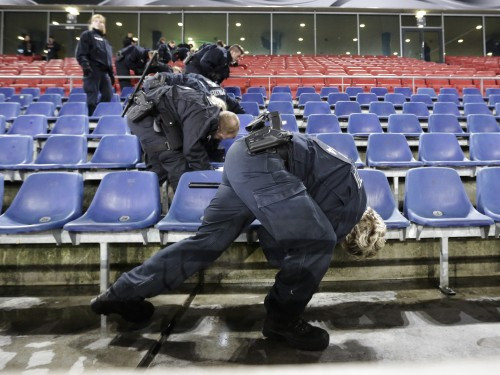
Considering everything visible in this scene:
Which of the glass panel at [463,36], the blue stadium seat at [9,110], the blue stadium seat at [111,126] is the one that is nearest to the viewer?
the blue stadium seat at [111,126]

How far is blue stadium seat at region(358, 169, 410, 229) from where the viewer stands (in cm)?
221

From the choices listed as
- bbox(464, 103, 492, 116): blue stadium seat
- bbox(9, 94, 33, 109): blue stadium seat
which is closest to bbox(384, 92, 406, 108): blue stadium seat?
bbox(464, 103, 492, 116): blue stadium seat

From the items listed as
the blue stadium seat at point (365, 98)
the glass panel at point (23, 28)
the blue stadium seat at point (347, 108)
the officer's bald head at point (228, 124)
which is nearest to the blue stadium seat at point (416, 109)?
the blue stadium seat at point (347, 108)

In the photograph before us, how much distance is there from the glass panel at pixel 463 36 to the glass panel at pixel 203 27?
787 centimetres

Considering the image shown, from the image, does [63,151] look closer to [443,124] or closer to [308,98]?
[308,98]

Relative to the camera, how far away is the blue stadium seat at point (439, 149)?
329 cm

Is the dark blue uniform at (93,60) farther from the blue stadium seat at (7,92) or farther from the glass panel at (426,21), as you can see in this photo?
the glass panel at (426,21)

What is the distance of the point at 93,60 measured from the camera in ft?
15.2

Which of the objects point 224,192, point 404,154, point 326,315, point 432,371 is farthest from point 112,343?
point 404,154

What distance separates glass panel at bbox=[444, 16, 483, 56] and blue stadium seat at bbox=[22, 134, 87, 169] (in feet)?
45.4

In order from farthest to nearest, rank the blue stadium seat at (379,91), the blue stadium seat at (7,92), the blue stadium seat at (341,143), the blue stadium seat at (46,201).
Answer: the blue stadium seat at (379,91) → the blue stadium seat at (7,92) → the blue stadium seat at (341,143) → the blue stadium seat at (46,201)

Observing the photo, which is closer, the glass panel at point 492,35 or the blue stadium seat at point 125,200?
the blue stadium seat at point 125,200

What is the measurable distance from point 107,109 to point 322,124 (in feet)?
9.10

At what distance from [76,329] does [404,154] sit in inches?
113
